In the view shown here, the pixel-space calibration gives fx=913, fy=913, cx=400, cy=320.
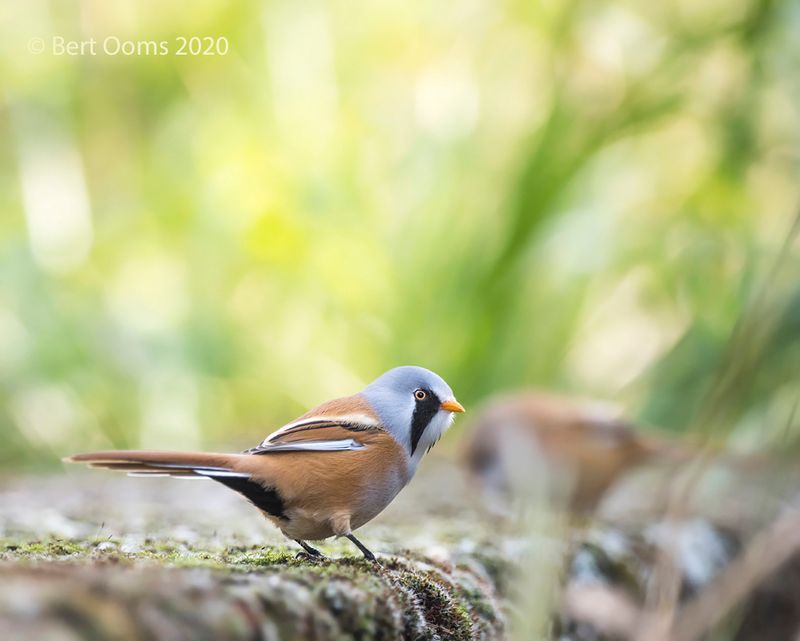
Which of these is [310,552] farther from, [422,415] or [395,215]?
[395,215]

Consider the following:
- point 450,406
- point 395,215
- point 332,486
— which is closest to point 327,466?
point 332,486

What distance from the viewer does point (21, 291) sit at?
6.27m

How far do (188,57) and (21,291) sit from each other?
2.61 m

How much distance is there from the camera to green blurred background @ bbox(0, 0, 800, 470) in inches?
226

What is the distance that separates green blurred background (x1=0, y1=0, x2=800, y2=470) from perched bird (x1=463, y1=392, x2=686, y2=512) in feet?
1.84

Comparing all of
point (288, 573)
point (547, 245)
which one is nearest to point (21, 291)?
point (547, 245)

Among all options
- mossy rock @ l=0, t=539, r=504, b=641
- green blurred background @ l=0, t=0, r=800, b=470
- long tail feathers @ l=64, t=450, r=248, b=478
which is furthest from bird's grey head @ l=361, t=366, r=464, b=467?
green blurred background @ l=0, t=0, r=800, b=470

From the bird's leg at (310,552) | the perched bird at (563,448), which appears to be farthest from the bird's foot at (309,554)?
the perched bird at (563,448)

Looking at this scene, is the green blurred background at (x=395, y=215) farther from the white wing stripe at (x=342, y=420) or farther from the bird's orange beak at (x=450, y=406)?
the white wing stripe at (x=342, y=420)

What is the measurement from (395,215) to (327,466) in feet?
14.9

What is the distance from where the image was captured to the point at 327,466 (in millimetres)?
2414

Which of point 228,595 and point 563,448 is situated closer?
point 228,595

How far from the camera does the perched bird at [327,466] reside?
Answer: 7.76ft

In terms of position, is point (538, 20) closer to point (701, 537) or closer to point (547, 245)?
point (547, 245)
